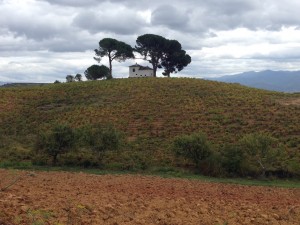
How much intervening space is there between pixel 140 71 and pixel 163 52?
6975 mm

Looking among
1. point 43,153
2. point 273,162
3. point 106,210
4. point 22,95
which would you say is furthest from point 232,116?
point 106,210

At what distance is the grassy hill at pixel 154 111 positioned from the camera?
41.0m

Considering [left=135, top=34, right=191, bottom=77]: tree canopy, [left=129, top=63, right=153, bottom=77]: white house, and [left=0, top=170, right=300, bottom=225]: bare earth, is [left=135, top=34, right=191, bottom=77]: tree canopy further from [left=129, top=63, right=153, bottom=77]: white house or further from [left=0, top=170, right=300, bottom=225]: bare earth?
[left=0, top=170, right=300, bottom=225]: bare earth

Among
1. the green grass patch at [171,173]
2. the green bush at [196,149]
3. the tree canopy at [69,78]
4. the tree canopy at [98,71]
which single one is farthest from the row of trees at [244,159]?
the tree canopy at [69,78]

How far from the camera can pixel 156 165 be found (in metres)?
32.3

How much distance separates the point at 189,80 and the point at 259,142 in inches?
1707

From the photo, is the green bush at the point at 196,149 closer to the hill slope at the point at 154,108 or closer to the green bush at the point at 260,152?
the green bush at the point at 260,152

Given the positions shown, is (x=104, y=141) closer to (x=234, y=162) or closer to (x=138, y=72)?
(x=234, y=162)

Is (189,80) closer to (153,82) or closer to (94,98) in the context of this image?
(153,82)

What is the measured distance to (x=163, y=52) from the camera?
289 ft

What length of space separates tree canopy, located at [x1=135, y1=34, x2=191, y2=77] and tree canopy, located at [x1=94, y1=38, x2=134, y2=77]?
9.13 ft

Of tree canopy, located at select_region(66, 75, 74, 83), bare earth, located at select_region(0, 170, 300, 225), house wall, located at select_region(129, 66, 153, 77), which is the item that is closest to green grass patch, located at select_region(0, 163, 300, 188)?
bare earth, located at select_region(0, 170, 300, 225)

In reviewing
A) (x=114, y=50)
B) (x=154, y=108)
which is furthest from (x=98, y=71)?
(x=154, y=108)

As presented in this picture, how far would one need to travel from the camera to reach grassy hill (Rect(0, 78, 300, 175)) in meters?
41.0
